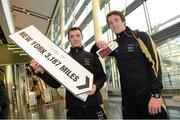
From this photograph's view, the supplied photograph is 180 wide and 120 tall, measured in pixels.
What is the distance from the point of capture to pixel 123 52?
2371 mm

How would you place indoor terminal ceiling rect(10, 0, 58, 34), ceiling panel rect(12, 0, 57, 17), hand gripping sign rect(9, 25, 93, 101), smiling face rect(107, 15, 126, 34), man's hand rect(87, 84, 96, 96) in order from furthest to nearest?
1. indoor terminal ceiling rect(10, 0, 58, 34)
2. ceiling panel rect(12, 0, 57, 17)
3. smiling face rect(107, 15, 126, 34)
4. man's hand rect(87, 84, 96, 96)
5. hand gripping sign rect(9, 25, 93, 101)

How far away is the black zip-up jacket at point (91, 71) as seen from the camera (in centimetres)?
234

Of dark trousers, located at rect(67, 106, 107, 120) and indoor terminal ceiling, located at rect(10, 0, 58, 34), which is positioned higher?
indoor terminal ceiling, located at rect(10, 0, 58, 34)

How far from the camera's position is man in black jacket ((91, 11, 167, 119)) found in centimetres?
221

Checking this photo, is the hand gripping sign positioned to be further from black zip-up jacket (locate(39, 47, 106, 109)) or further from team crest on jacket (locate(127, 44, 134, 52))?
team crest on jacket (locate(127, 44, 134, 52))

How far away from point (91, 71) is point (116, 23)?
44 cm

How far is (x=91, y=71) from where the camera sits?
2.40 m

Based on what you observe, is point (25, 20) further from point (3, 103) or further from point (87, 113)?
point (87, 113)

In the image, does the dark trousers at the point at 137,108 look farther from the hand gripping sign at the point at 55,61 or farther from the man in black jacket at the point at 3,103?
the man in black jacket at the point at 3,103

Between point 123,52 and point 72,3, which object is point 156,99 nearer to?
point 123,52

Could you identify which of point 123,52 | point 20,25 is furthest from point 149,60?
point 20,25

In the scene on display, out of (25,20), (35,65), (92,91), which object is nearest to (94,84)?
(92,91)

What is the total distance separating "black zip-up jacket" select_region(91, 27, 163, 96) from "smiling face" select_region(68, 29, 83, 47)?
328 millimetres

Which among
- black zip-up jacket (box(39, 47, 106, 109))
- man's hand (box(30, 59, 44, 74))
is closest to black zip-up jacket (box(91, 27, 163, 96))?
black zip-up jacket (box(39, 47, 106, 109))
